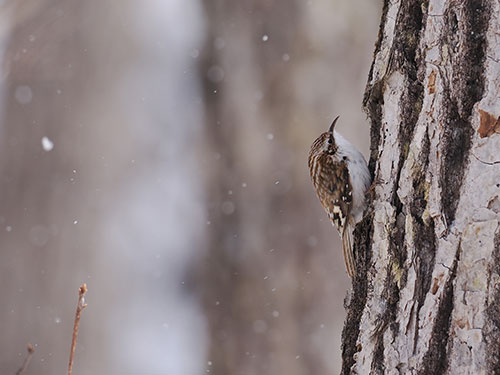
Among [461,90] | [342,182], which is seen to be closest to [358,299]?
[461,90]

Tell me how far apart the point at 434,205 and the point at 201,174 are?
3.56m

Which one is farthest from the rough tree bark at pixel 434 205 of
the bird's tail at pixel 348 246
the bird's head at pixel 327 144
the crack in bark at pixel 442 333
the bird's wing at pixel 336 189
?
the bird's head at pixel 327 144

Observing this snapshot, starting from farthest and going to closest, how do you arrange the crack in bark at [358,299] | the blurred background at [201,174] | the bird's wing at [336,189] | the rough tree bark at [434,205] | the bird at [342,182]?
the blurred background at [201,174]
the bird's wing at [336,189]
the bird at [342,182]
the crack in bark at [358,299]
the rough tree bark at [434,205]

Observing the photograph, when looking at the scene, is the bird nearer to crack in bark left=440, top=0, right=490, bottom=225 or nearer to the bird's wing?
the bird's wing

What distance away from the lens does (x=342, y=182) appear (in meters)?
2.36

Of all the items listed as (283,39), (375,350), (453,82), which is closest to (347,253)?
(375,350)

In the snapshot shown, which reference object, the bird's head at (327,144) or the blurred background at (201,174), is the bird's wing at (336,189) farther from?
the blurred background at (201,174)

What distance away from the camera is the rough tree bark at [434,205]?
1188 mm

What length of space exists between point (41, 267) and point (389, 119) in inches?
131

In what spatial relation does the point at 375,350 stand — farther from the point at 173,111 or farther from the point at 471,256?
the point at 173,111

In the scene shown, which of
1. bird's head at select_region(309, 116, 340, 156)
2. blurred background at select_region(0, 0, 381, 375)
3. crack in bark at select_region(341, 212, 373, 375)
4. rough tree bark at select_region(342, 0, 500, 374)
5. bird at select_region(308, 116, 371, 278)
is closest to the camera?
rough tree bark at select_region(342, 0, 500, 374)

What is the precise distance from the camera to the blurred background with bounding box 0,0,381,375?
4.18 metres

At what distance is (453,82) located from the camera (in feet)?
4.30

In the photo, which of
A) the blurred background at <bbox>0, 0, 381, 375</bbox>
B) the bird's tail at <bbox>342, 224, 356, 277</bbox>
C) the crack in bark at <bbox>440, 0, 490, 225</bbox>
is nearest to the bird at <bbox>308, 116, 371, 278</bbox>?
the bird's tail at <bbox>342, 224, 356, 277</bbox>
